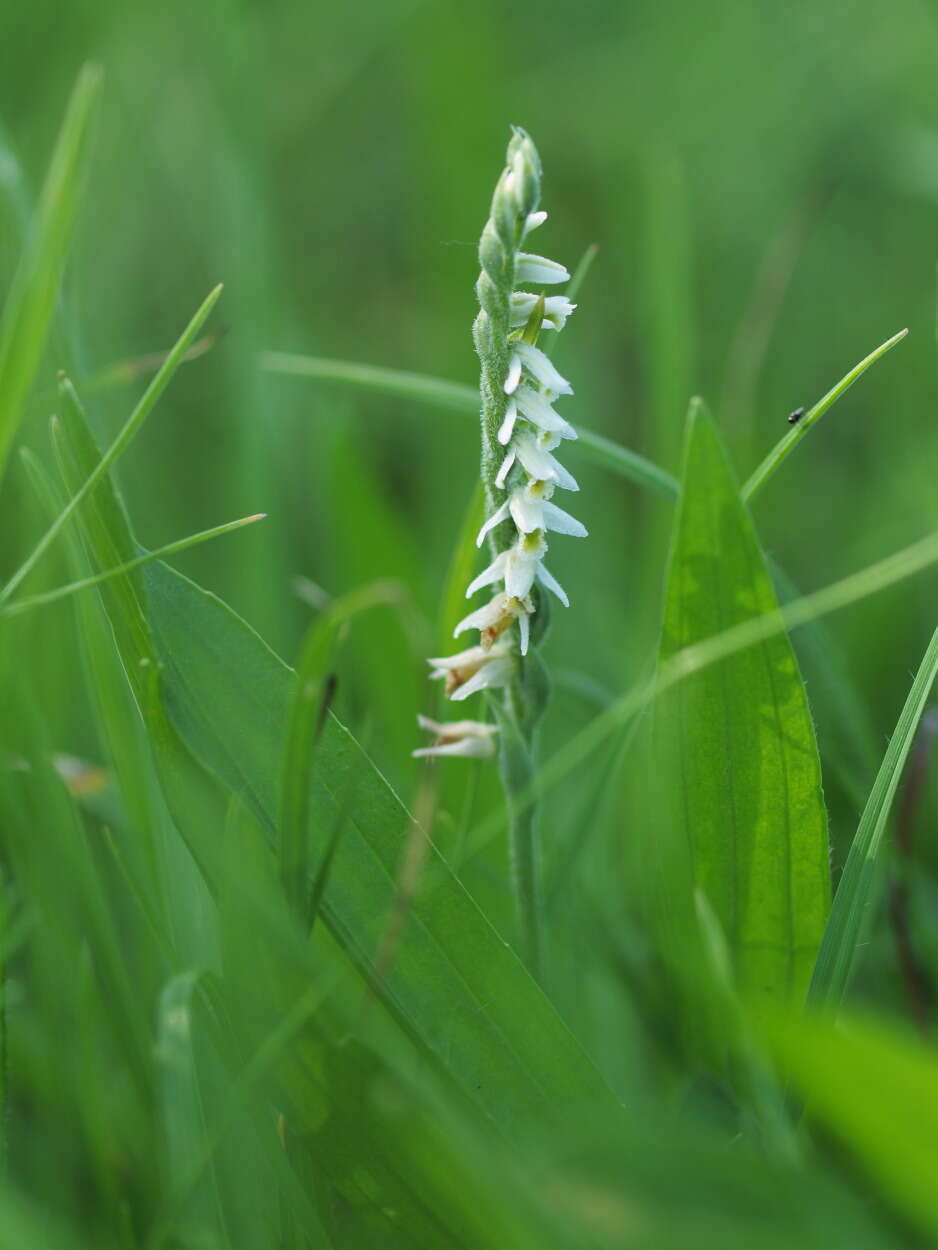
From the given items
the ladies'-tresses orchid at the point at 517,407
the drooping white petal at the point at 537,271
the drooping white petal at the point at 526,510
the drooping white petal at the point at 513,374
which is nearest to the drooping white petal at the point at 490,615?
the ladies'-tresses orchid at the point at 517,407

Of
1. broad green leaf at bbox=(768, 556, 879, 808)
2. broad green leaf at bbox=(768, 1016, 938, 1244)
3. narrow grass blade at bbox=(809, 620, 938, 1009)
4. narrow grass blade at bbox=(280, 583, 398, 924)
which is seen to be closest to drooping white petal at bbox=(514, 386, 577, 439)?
narrow grass blade at bbox=(280, 583, 398, 924)

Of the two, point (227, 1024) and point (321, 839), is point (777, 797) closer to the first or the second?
point (321, 839)

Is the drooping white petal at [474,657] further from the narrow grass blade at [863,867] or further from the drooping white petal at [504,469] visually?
the narrow grass blade at [863,867]

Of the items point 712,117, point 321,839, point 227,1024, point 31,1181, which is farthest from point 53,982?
point 712,117

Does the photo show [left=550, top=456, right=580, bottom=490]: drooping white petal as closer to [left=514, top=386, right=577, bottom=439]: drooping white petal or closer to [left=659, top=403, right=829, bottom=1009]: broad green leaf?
[left=514, top=386, right=577, bottom=439]: drooping white petal

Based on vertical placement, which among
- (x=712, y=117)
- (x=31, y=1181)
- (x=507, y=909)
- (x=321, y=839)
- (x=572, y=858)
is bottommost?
(x=31, y=1181)

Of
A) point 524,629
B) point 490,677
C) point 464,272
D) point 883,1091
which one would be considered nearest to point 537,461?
point 524,629

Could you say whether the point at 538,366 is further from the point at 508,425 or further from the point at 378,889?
the point at 378,889
